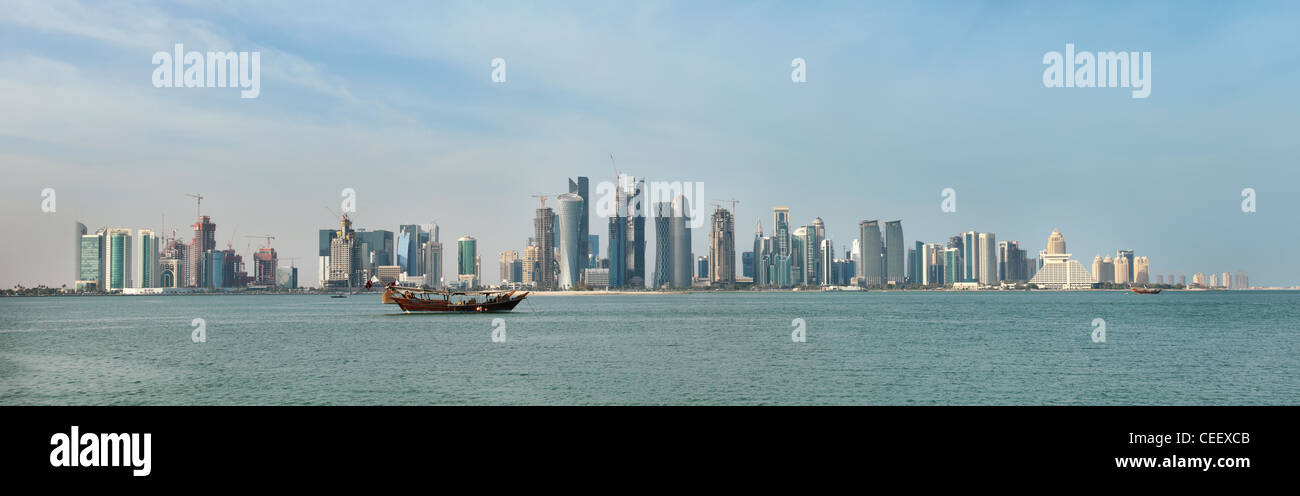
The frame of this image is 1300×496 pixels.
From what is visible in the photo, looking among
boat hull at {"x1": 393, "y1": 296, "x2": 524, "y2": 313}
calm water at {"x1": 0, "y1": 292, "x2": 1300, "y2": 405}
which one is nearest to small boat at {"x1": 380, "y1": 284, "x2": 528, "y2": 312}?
boat hull at {"x1": 393, "y1": 296, "x2": 524, "y2": 313}

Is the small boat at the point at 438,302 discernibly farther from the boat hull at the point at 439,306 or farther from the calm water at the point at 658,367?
the calm water at the point at 658,367

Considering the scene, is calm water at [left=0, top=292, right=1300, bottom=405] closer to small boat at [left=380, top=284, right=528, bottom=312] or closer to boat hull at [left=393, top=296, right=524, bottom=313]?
small boat at [left=380, top=284, right=528, bottom=312]

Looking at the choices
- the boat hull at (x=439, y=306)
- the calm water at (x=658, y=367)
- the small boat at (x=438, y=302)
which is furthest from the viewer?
the boat hull at (x=439, y=306)

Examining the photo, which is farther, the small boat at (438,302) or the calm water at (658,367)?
the small boat at (438,302)

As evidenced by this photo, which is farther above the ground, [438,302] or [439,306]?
[438,302]

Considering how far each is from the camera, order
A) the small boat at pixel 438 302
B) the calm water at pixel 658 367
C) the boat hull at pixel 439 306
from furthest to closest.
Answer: the boat hull at pixel 439 306, the small boat at pixel 438 302, the calm water at pixel 658 367

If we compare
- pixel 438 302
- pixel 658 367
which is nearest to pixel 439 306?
pixel 438 302

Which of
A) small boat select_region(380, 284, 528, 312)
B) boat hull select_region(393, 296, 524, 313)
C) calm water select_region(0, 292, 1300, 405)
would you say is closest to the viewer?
calm water select_region(0, 292, 1300, 405)

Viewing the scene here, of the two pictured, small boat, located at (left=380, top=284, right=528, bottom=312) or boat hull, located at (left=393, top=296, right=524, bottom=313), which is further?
boat hull, located at (left=393, top=296, right=524, bottom=313)

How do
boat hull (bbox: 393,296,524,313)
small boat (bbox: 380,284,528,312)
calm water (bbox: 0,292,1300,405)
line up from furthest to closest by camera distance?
boat hull (bbox: 393,296,524,313) < small boat (bbox: 380,284,528,312) < calm water (bbox: 0,292,1300,405)

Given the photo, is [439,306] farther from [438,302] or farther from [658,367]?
[658,367]

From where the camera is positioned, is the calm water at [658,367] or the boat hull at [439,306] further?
the boat hull at [439,306]

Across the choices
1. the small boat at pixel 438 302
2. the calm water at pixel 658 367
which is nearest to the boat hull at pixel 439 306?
the small boat at pixel 438 302
